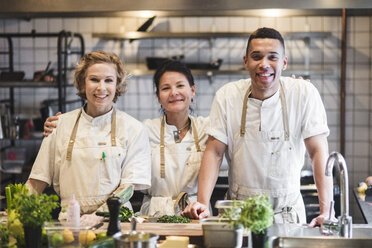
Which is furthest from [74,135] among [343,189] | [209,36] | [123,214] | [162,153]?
[209,36]

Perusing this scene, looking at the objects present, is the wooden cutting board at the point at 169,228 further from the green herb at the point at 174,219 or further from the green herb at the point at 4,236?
the green herb at the point at 4,236

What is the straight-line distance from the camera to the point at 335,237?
Answer: 2.18m

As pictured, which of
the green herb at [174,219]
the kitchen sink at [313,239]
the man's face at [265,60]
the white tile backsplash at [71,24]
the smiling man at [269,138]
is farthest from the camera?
the white tile backsplash at [71,24]

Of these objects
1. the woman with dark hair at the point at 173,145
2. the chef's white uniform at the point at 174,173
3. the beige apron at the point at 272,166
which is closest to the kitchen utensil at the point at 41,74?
the woman with dark hair at the point at 173,145

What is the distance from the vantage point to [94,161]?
112 inches

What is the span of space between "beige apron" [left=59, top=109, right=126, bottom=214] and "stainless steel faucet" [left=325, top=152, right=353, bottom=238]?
117 centimetres

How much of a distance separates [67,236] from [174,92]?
4.25 ft

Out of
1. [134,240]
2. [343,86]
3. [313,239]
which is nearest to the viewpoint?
[134,240]

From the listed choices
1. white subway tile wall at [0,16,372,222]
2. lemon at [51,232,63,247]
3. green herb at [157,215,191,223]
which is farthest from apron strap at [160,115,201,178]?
white subway tile wall at [0,16,372,222]

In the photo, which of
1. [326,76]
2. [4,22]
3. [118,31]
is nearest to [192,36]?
[118,31]

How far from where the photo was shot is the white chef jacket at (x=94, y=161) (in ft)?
9.27

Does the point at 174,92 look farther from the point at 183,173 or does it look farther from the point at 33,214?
the point at 33,214

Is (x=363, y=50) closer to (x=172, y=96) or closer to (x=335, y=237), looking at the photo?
(x=172, y=96)

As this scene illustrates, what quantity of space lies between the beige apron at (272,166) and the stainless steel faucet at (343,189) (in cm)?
63
